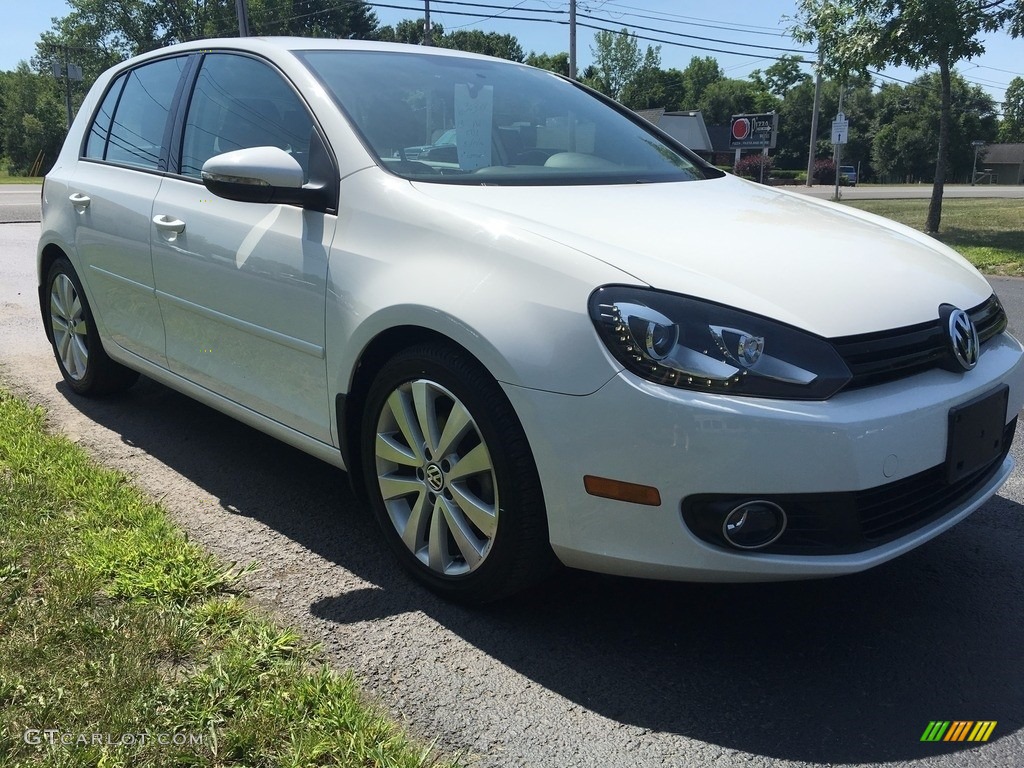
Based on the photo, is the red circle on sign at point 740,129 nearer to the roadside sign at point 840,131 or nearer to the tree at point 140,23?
the roadside sign at point 840,131

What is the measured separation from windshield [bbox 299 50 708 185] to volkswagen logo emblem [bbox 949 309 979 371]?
1198 millimetres

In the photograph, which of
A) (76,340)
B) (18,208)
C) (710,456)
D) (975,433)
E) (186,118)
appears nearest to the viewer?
(710,456)

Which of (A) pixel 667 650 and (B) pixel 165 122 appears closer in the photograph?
(A) pixel 667 650

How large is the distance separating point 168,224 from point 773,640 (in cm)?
260

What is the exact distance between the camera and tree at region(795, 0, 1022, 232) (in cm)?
1273

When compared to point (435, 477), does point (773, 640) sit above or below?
below

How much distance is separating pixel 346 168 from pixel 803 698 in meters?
2.00

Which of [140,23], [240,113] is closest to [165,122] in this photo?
[240,113]

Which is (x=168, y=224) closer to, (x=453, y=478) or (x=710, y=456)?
(x=453, y=478)

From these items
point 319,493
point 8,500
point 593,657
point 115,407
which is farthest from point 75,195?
point 593,657

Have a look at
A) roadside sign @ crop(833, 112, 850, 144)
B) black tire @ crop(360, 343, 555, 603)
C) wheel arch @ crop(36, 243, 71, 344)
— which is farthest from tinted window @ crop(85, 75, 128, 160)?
roadside sign @ crop(833, 112, 850, 144)

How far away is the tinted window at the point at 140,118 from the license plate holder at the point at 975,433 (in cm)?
315

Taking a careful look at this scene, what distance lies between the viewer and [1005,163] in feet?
305

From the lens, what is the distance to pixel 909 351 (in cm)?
226
